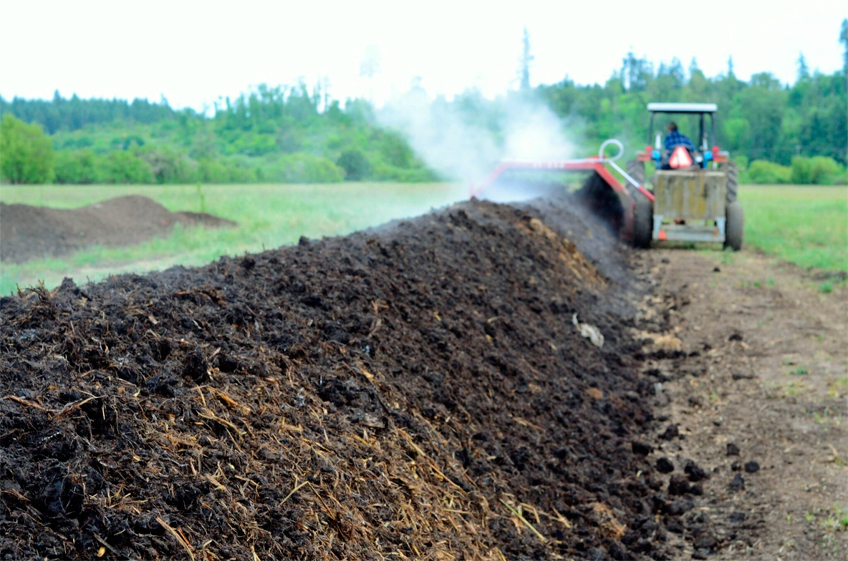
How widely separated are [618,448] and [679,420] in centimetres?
106

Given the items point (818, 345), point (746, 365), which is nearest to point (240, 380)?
point (746, 365)

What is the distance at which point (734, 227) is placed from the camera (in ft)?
46.3

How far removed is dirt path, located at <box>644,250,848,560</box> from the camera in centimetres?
420

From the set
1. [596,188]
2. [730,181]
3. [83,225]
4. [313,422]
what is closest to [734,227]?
[730,181]

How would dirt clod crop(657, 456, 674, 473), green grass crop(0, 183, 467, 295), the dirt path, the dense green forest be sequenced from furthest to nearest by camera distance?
1. the dense green forest
2. green grass crop(0, 183, 467, 295)
3. dirt clod crop(657, 456, 674, 473)
4. the dirt path

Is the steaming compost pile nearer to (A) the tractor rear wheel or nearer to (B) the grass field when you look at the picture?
(B) the grass field

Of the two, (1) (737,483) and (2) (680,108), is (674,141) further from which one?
(1) (737,483)

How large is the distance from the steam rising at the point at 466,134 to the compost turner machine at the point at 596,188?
233 centimetres

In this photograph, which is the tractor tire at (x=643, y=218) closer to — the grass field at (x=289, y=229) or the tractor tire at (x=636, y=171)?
the tractor tire at (x=636, y=171)

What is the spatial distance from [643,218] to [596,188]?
251 centimetres

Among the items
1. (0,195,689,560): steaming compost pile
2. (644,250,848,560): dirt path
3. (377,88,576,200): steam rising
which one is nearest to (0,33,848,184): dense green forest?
(377,88,576,200): steam rising

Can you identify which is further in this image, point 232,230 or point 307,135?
point 307,135

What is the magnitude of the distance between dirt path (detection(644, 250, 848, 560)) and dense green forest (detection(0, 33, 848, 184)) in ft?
46.4

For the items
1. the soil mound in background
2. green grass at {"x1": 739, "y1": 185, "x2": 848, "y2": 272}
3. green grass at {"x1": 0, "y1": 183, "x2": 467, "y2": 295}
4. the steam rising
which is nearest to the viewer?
green grass at {"x1": 0, "y1": 183, "x2": 467, "y2": 295}
